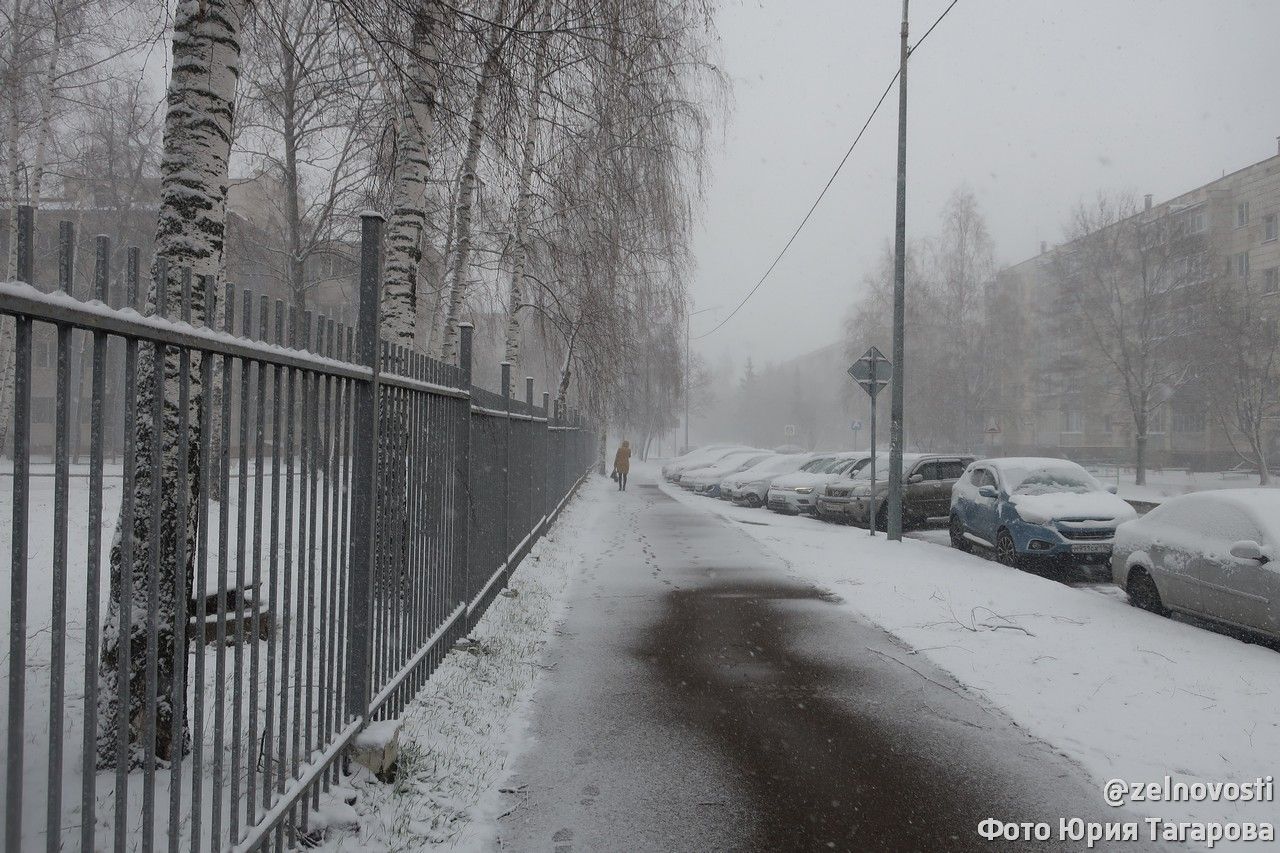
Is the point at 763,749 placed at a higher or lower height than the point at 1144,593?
lower

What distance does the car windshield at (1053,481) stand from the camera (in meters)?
11.5

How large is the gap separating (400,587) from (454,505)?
1335mm

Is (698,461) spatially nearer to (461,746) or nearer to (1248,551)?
(1248,551)

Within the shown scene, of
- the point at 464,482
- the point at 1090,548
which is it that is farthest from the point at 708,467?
the point at 464,482

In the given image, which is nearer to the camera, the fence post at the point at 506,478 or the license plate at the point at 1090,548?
the fence post at the point at 506,478

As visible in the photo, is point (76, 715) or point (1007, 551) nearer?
point (76, 715)

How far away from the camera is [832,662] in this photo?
5.94 m

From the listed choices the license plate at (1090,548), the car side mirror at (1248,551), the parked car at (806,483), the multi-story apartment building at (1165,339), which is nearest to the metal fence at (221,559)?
the car side mirror at (1248,551)

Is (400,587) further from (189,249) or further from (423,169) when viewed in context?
(423,169)

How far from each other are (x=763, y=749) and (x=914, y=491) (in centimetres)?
1238

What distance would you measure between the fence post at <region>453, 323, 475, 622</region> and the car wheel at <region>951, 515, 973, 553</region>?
368 inches

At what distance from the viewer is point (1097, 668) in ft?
18.9

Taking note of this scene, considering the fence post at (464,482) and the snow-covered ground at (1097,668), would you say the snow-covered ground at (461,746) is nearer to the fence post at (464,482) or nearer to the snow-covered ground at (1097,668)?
the fence post at (464,482)

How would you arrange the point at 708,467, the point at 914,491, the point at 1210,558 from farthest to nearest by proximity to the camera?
1. the point at 708,467
2. the point at 914,491
3. the point at 1210,558
